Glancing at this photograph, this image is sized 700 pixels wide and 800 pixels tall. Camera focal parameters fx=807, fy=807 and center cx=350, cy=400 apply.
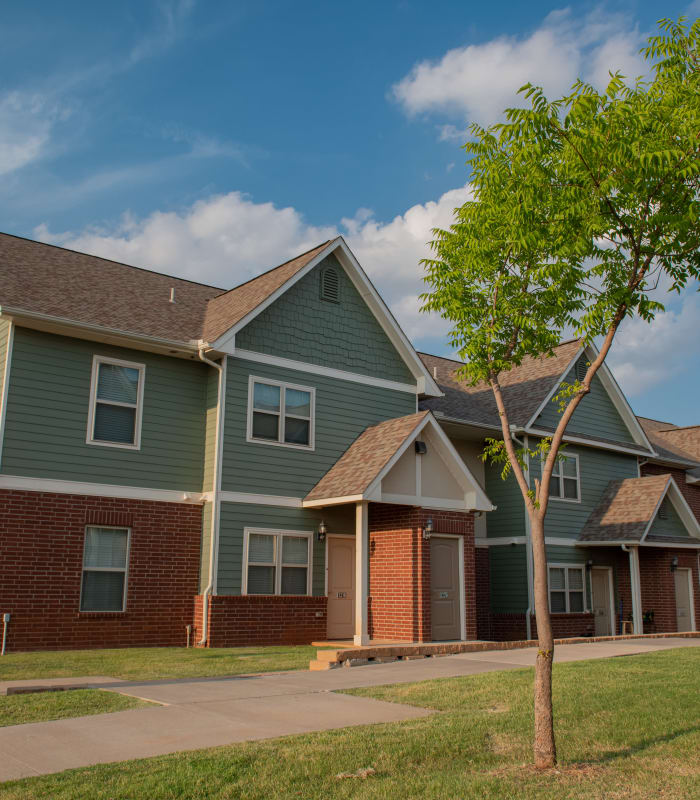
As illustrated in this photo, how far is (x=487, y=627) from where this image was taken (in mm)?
21875

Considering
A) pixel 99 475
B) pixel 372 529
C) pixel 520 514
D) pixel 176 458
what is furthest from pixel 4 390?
pixel 520 514

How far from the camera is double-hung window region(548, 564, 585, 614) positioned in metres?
22.2

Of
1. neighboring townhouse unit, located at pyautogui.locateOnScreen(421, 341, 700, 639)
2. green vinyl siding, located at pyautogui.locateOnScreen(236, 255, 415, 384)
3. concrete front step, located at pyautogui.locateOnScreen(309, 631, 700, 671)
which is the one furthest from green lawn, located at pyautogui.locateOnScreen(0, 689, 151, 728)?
neighboring townhouse unit, located at pyautogui.locateOnScreen(421, 341, 700, 639)

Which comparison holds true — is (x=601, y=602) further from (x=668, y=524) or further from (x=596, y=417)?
(x=596, y=417)

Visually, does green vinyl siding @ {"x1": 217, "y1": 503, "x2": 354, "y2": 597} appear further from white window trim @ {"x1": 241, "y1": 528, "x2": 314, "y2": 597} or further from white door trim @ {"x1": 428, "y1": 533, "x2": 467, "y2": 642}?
white door trim @ {"x1": 428, "y1": 533, "x2": 467, "y2": 642}

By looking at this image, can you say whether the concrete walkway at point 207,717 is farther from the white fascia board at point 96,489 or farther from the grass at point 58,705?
the white fascia board at point 96,489

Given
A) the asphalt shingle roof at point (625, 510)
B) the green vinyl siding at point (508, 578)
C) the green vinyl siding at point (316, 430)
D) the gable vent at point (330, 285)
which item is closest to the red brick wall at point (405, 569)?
the green vinyl siding at point (316, 430)

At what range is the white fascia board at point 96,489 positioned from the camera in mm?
14227

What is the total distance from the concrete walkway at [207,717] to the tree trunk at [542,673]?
6.75 ft

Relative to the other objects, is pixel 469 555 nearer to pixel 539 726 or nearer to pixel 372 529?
pixel 372 529

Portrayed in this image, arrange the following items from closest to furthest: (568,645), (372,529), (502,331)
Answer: (502,331) < (568,645) < (372,529)

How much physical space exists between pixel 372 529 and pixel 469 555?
221cm

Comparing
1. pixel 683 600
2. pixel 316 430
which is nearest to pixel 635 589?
pixel 683 600

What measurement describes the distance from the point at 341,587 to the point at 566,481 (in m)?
8.52
